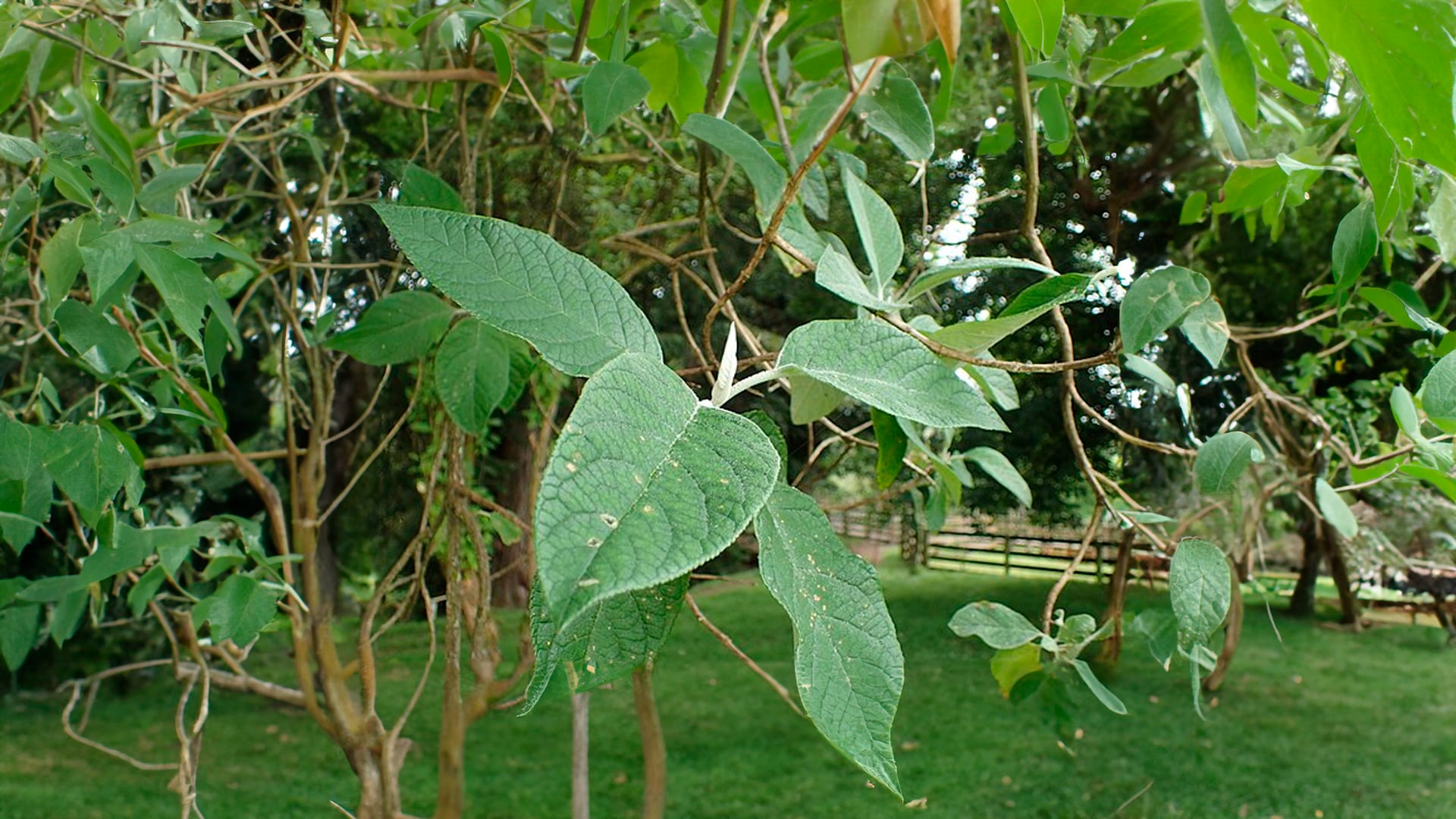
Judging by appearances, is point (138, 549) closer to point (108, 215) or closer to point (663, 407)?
point (108, 215)

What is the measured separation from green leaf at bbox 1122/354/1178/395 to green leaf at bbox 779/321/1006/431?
0.69 ft

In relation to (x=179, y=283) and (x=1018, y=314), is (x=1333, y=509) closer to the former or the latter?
(x=1018, y=314)

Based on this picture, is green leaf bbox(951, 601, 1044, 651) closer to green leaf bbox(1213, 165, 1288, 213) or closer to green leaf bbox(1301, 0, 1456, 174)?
green leaf bbox(1213, 165, 1288, 213)

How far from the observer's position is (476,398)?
47cm

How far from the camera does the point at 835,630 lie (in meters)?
0.22

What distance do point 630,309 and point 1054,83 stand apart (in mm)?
413

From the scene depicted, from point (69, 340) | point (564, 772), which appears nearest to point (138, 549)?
point (69, 340)

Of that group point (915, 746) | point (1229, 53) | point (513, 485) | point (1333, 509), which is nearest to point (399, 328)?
point (1229, 53)

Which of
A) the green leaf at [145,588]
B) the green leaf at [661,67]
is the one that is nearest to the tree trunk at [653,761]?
the green leaf at [145,588]

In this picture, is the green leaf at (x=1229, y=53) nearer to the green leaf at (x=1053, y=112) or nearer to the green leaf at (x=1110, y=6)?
the green leaf at (x=1110, y=6)

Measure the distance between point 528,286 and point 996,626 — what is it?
0.39 metres

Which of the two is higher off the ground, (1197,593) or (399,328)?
(399,328)

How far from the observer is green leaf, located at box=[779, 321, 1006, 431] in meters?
0.24

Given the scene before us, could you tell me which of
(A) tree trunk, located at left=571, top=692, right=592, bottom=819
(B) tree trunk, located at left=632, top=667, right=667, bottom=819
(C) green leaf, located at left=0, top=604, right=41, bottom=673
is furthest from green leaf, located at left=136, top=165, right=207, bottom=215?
(A) tree trunk, located at left=571, top=692, right=592, bottom=819
